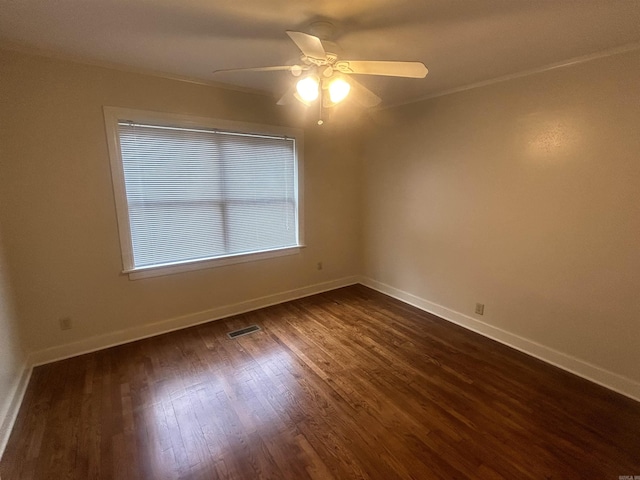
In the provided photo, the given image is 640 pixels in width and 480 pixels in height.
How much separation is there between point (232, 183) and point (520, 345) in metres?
3.26

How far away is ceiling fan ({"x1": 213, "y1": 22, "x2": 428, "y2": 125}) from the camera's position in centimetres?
164

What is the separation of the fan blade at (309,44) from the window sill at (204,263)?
2285 millimetres

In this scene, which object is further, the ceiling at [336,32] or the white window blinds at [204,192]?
the white window blinds at [204,192]

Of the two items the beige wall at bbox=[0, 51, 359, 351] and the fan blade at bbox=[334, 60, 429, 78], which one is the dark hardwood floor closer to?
the beige wall at bbox=[0, 51, 359, 351]

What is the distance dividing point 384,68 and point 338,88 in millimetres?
308

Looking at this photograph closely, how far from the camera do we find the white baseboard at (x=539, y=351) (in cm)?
217

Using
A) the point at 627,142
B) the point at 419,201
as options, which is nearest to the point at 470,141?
the point at 419,201

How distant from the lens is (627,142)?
2023 millimetres

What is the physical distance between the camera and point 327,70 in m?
1.81

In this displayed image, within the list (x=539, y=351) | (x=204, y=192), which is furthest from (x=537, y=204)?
(x=204, y=192)

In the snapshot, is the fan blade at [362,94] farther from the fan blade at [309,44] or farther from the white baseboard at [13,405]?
the white baseboard at [13,405]

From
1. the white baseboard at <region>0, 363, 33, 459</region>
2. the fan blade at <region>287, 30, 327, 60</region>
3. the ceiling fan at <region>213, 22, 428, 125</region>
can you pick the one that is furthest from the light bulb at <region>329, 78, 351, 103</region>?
the white baseboard at <region>0, 363, 33, 459</region>

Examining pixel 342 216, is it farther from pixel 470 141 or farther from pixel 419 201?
pixel 470 141

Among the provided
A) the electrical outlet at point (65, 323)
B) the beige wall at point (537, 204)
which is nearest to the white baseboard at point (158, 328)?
the electrical outlet at point (65, 323)
